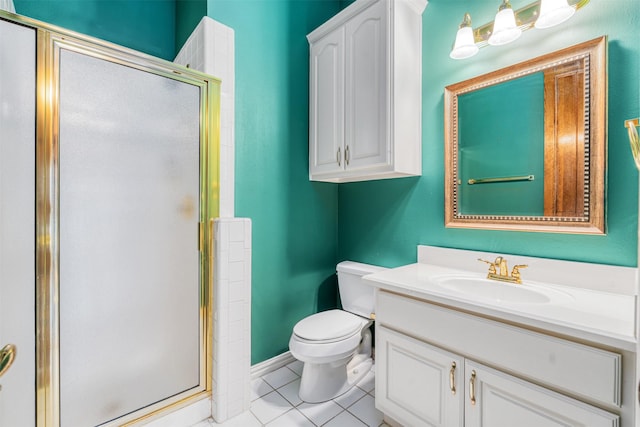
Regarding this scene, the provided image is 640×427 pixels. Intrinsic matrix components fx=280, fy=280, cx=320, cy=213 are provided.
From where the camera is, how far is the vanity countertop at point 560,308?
79 cm

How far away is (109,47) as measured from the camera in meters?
1.18

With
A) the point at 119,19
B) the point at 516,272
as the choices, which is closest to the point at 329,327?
the point at 516,272

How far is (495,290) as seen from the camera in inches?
51.6

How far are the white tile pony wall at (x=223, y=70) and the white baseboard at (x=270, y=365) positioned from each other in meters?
1.00

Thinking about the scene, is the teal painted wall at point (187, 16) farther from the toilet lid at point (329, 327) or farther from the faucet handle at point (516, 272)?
the faucet handle at point (516, 272)

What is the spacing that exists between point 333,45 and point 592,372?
6.57 ft

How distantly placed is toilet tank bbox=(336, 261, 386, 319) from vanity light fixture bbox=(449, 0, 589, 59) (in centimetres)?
136

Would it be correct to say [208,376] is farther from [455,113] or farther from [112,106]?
[455,113]

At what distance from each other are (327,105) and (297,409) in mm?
1845

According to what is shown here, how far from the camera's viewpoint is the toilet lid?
1.54 metres

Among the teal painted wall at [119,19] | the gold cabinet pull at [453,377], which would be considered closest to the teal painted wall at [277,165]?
the teal painted wall at [119,19]

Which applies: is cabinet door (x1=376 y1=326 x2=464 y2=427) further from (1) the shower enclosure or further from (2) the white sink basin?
(1) the shower enclosure
